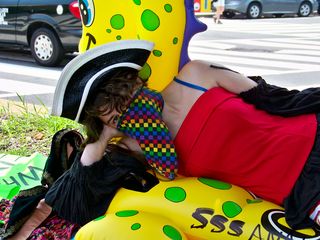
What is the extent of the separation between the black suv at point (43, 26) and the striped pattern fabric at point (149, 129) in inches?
208

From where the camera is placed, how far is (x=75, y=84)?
85.2 inches

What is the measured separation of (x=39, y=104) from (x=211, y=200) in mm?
3740

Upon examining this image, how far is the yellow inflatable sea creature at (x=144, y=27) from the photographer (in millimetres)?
2514

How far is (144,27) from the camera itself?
8.32 ft

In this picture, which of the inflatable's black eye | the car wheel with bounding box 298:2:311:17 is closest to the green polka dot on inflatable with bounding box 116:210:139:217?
the inflatable's black eye

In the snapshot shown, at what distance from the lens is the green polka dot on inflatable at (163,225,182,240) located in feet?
6.86

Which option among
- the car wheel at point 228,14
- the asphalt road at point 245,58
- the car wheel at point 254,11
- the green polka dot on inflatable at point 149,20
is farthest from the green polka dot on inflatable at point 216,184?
the car wheel at point 228,14

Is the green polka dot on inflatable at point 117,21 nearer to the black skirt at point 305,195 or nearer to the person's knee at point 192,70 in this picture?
the person's knee at point 192,70

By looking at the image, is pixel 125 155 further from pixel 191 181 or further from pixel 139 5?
pixel 139 5

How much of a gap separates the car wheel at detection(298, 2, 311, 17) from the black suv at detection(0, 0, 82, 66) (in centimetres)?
1374

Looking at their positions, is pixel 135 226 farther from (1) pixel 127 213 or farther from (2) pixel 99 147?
(2) pixel 99 147

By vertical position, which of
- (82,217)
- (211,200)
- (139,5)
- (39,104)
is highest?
(139,5)

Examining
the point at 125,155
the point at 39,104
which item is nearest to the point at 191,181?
the point at 125,155

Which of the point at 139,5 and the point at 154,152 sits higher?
the point at 139,5
